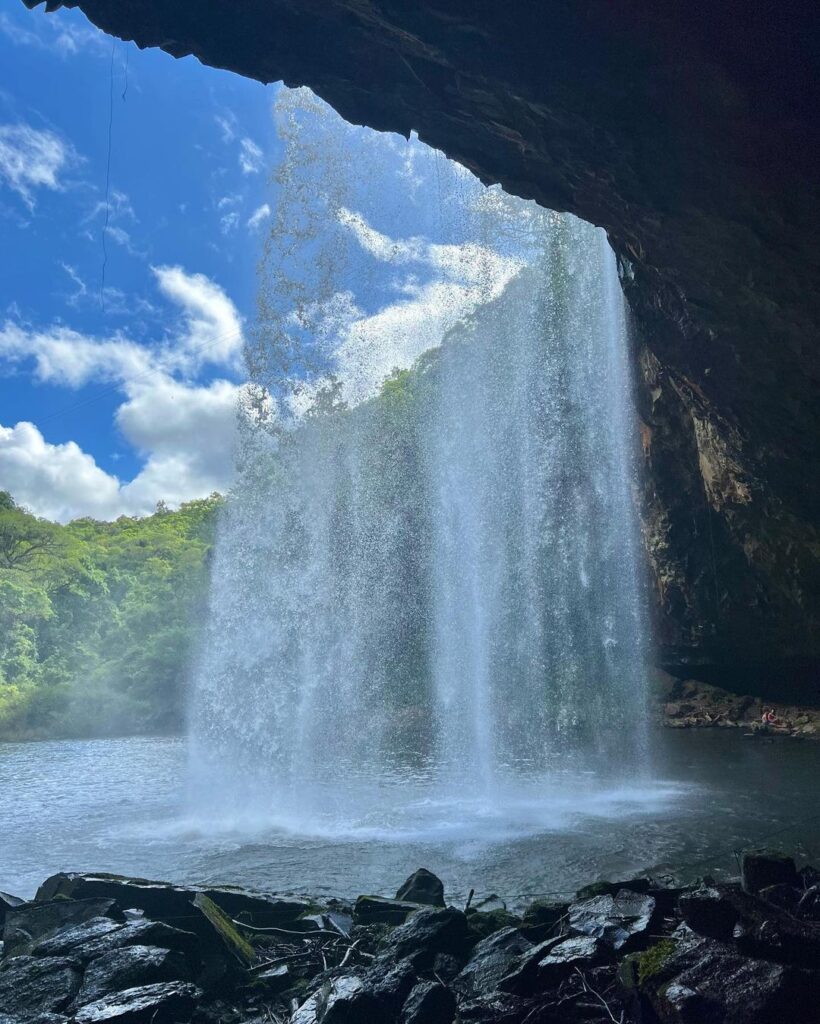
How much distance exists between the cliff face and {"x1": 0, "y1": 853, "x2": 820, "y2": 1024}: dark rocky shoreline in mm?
6225

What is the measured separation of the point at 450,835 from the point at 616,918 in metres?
5.46

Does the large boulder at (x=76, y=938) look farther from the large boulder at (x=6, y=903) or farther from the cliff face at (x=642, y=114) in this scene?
the cliff face at (x=642, y=114)

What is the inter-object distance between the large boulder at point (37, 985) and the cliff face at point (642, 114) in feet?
26.3

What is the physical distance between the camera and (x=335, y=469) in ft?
95.1

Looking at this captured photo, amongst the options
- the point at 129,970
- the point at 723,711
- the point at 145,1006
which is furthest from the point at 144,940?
the point at 723,711

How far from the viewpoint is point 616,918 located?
511cm

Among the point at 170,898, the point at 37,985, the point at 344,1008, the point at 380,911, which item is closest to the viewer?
the point at 344,1008

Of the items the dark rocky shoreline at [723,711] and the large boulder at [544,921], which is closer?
the large boulder at [544,921]

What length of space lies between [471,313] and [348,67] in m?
23.2

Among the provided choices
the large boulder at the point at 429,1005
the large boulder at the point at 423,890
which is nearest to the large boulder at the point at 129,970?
the large boulder at the point at 429,1005

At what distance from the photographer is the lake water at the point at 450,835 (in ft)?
27.3

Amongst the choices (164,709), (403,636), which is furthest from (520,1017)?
(164,709)

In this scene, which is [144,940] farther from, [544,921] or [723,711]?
[723,711]

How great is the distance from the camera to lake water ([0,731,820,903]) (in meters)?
8.32
